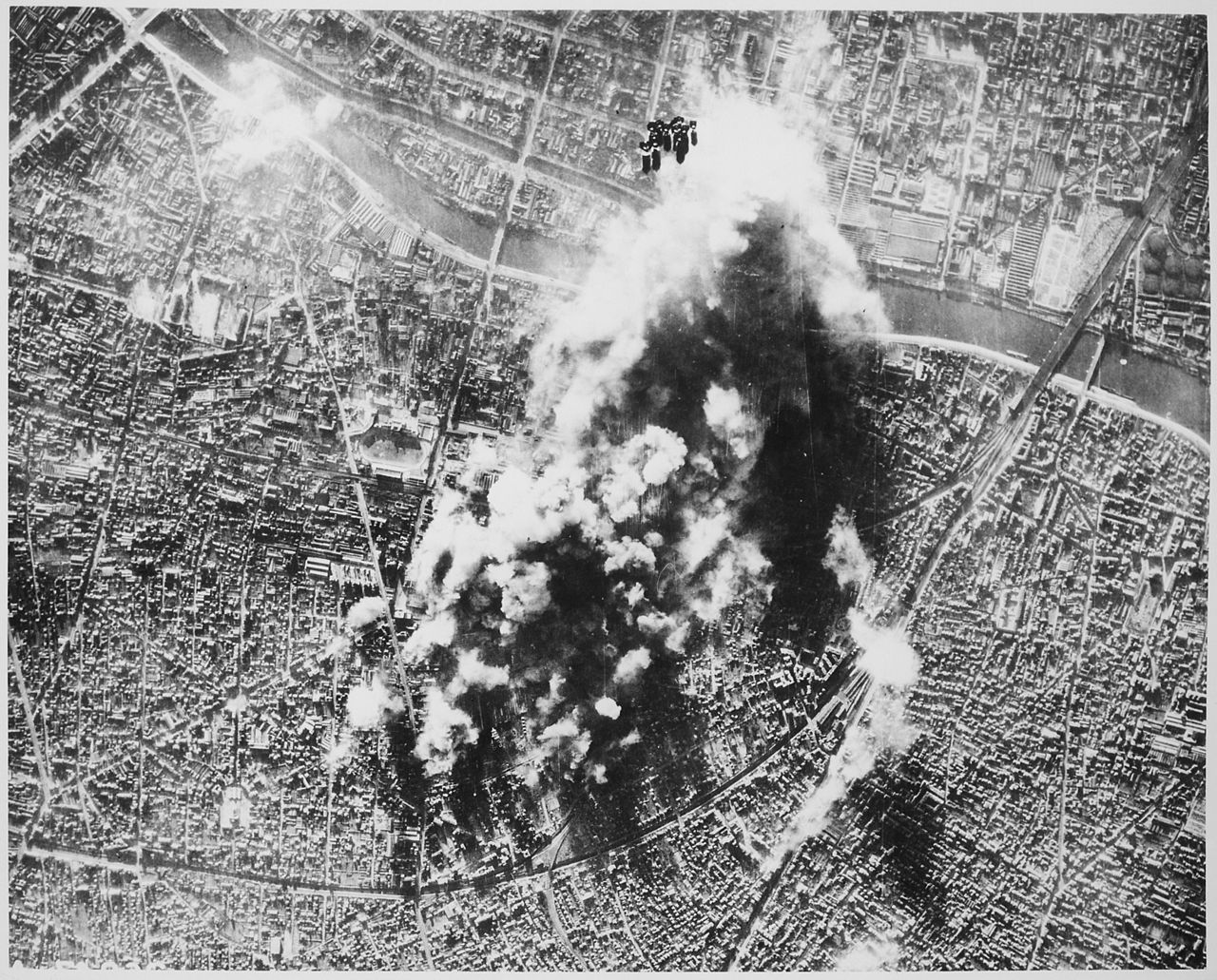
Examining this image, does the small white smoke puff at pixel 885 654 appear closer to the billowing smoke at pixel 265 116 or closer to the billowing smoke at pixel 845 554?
the billowing smoke at pixel 845 554

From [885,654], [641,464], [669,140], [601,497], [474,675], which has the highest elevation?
[669,140]

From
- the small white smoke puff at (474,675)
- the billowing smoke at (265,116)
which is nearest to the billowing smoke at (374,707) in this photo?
the small white smoke puff at (474,675)

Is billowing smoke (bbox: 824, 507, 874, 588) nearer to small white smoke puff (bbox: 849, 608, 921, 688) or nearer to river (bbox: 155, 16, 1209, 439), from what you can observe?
small white smoke puff (bbox: 849, 608, 921, 688)

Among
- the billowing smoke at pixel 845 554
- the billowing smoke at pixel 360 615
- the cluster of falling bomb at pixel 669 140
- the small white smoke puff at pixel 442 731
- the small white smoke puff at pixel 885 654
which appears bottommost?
the small white smoke puff at pixel 442 731

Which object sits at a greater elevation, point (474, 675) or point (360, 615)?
point (360, 615)

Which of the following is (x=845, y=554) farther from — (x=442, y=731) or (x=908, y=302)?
(x=442, y=731)

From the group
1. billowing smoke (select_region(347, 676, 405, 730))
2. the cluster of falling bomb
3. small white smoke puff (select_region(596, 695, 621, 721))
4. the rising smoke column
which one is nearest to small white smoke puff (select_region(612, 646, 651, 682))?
the rising smoke column

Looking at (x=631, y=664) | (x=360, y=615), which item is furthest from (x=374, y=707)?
(x=631, y=664)

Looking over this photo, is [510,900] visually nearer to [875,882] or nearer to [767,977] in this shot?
[767,977]
